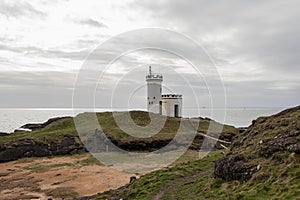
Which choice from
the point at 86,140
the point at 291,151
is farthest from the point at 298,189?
the point at 86,140

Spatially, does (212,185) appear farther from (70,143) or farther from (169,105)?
(169,105)

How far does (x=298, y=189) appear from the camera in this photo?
44.3 ft

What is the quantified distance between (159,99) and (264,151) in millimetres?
53160

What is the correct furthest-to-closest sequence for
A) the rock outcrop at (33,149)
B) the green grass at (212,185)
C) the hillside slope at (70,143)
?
the hillside slope at (70,143) < the rock outcrop at (33,149) < the green grass at (212,185)

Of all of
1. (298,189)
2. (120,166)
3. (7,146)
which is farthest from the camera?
(7,146)

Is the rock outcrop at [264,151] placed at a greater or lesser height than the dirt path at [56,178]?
greater

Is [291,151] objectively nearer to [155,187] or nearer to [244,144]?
[244,144]

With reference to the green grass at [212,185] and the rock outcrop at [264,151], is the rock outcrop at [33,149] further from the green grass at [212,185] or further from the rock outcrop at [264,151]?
the rock outcrop at [264,151]

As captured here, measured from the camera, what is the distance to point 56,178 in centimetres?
3541

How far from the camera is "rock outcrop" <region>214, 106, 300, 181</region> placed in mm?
16747

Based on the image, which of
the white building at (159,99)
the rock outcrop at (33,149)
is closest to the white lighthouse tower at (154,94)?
the white building at (159,99)

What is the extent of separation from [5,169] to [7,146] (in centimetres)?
842

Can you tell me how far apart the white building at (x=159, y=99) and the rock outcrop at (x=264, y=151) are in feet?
162

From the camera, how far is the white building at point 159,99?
7019 centimetres
